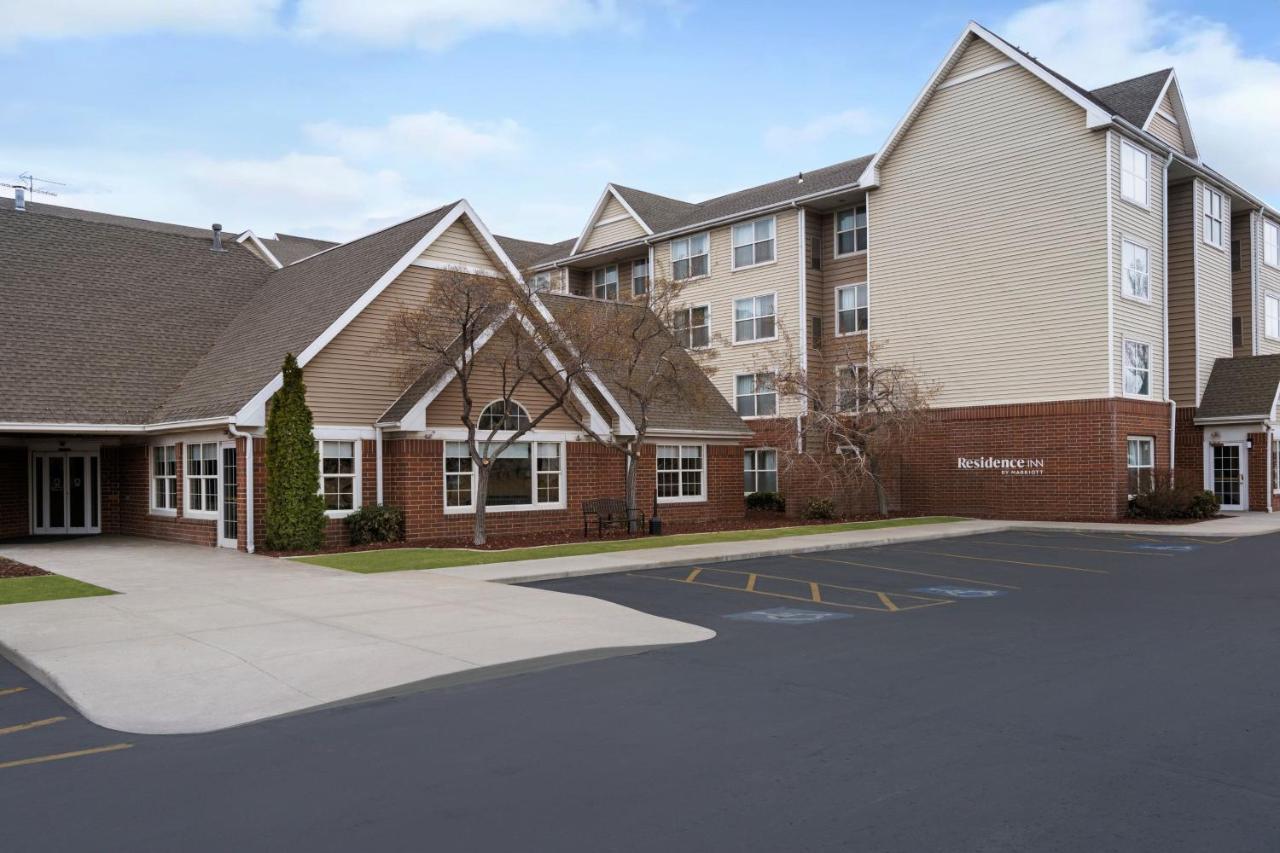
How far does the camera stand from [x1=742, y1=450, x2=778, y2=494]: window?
35312mm

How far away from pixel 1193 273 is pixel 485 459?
23161mm

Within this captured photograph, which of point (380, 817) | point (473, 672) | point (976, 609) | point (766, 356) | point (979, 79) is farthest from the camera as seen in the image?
point (766, 356)

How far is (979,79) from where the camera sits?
30438 millimetres

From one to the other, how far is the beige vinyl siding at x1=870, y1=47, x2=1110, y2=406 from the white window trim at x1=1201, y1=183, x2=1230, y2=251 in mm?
6928

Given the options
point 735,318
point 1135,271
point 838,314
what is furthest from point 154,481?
point 1135,271

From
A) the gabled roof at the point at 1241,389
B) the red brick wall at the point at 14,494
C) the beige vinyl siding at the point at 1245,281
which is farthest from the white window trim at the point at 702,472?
the beige vinyl siding at the point at 1245,281

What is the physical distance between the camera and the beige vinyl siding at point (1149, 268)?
27.7 metres

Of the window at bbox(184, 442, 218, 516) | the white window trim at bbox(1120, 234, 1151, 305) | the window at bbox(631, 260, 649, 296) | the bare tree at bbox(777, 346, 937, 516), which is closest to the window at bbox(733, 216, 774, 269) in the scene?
the window at bbox(631, 260, 649, 296)

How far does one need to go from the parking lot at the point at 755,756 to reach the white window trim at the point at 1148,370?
59.4ft

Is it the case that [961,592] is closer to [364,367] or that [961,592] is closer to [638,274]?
[364,367]

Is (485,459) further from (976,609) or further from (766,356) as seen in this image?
(766,356)

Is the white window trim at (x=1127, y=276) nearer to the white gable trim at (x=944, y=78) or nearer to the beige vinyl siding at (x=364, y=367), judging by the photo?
the white gable trim at (x=944, y=78)

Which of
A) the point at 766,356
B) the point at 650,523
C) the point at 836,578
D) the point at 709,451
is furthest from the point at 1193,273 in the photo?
the point at 836,578

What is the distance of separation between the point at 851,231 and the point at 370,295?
18.6m
